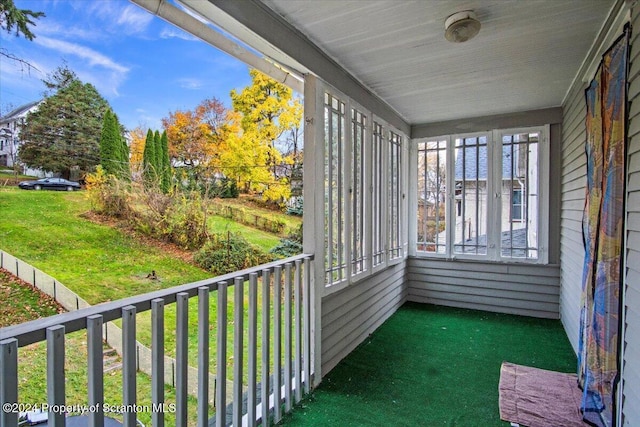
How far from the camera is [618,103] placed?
1692mm

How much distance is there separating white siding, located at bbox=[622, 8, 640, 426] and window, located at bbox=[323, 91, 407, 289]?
1679 millimetres

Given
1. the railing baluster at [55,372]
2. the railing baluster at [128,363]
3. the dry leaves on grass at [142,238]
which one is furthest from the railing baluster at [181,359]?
the dry leaves on grass at [142,238]

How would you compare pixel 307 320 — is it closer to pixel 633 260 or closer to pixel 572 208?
pixel 633 260

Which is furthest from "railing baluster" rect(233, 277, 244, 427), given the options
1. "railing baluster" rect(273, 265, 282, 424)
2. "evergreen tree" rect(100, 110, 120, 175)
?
"evergreen tree" rect(100, 110, 120, 175)

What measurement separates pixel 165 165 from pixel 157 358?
2.70 metres

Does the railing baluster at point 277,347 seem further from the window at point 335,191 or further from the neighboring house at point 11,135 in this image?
the neighboring house at point 11,135

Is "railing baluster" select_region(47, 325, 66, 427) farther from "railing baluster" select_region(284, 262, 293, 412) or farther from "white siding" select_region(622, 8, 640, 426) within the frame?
"white siding" select_region(622, 8, 640, 426)

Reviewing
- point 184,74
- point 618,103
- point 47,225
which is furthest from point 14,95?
point 618,103

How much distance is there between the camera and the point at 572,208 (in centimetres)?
310

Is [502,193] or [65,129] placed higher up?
[65,129]

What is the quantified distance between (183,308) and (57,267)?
1.87 m

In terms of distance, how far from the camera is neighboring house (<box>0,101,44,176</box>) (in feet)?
6.32

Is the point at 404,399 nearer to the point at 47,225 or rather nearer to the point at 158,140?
the point at 47,225

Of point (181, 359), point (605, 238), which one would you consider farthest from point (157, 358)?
point (605, 238)
